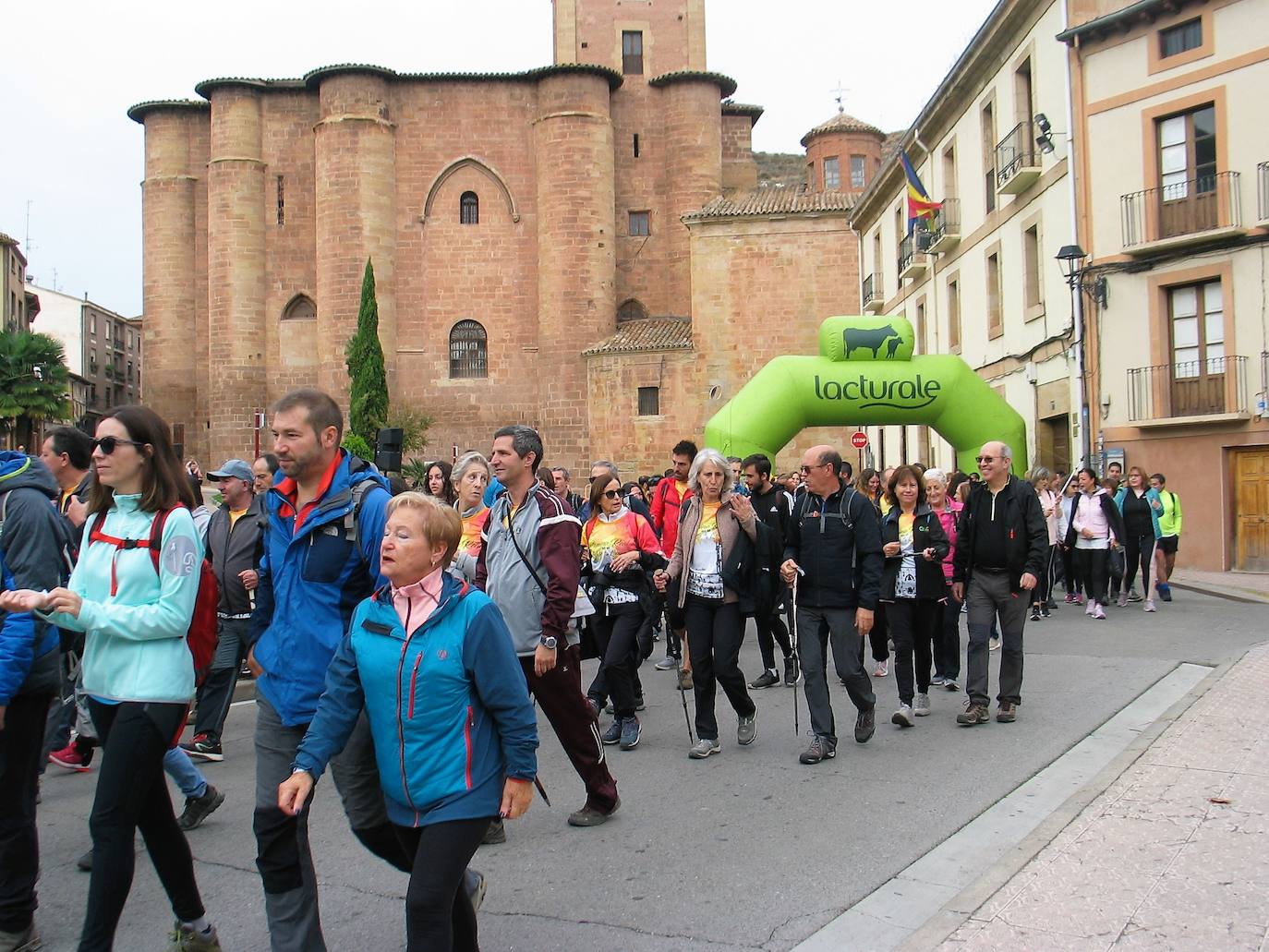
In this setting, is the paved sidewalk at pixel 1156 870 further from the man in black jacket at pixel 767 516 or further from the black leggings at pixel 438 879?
the man in black jacket at pixel 767 516

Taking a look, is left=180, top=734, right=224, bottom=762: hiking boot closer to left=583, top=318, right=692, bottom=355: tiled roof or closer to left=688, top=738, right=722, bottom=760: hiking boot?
left=688, top=738, right=722, bottom=760: hiking boot

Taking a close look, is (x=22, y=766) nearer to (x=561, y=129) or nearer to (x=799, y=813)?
(x=799, y=813)

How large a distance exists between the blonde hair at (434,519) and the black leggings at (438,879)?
73cm

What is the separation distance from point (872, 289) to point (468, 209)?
645 inches

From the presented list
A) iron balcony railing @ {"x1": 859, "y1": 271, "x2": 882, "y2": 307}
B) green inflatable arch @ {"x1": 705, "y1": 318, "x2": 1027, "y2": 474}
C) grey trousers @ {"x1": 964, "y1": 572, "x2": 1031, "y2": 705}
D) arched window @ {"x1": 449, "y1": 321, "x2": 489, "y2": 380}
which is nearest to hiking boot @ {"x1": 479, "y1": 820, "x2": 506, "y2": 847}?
grey trousers @ {"x1": 964, "y1": 572, "x2": 1031, "y2": 705}

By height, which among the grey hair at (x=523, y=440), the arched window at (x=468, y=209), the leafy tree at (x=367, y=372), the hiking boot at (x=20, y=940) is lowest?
the hiking boot at (x=20, y=940)

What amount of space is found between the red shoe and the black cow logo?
1426 cm

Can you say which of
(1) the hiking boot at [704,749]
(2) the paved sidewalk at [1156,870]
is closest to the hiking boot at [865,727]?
(1) the hiking boot at [704,749]

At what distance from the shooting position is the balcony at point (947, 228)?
2705cm

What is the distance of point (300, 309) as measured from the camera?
45438mm

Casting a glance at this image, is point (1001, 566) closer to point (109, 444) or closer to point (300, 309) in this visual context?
point (109, 444)

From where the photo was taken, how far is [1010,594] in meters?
7.92

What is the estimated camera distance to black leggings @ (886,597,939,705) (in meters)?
8.22

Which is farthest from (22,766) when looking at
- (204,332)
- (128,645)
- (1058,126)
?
(204,332)
